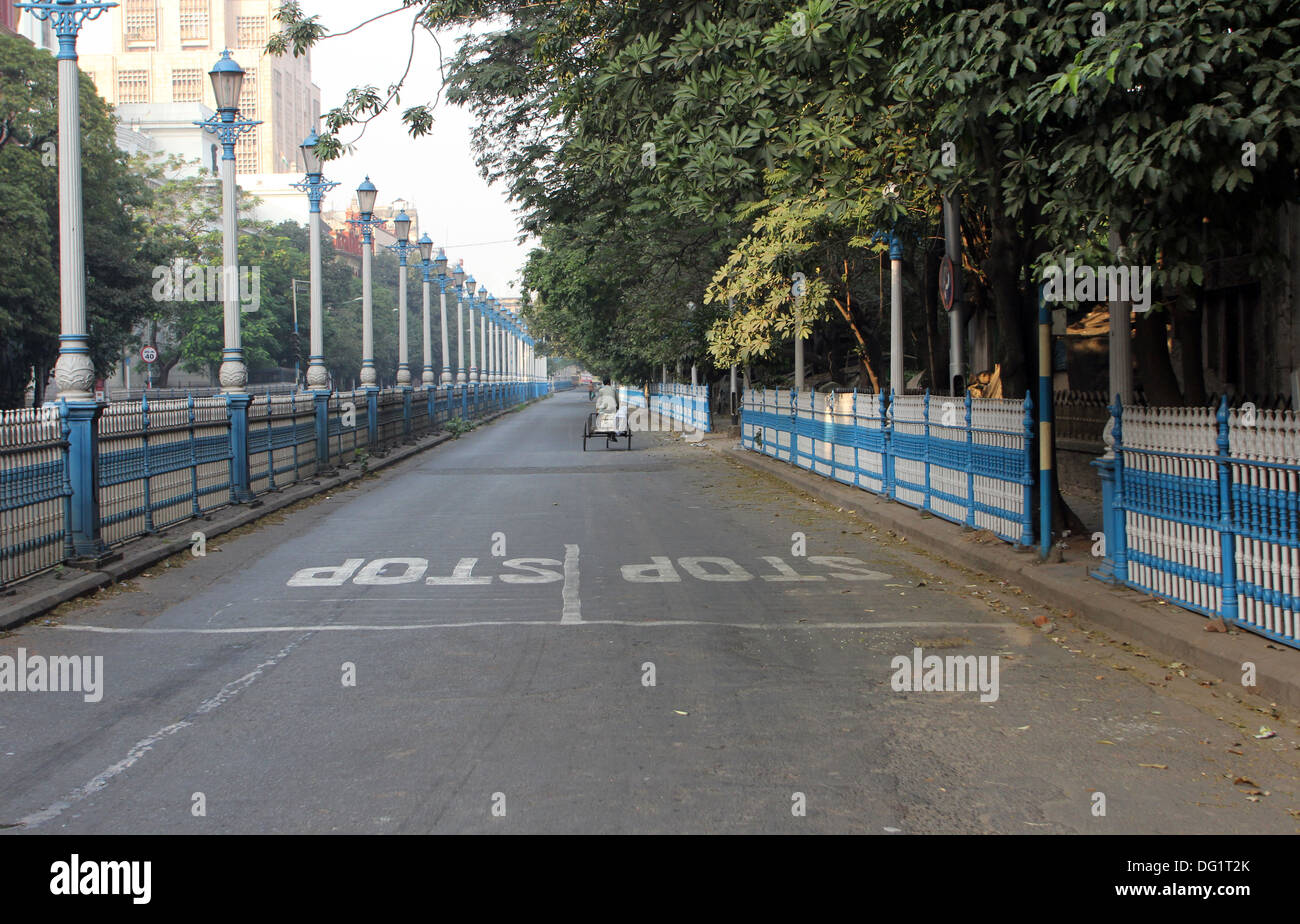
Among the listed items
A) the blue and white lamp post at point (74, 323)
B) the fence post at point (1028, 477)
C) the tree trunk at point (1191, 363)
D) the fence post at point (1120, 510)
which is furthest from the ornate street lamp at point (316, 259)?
the fence post at point (1120, 510)

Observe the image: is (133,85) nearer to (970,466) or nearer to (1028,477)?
(970,466)

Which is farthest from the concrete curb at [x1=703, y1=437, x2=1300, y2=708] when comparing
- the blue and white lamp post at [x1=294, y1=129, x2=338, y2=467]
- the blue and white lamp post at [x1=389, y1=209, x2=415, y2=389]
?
the blue and white lamp post at [x1=389, y1=209, x2=415, y2=389]

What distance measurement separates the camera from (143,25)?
182625 mm

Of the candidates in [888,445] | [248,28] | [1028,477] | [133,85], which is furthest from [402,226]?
[248,28]

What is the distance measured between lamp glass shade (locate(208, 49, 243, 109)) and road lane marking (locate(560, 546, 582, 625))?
864 centimetres

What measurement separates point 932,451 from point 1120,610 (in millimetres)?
6664

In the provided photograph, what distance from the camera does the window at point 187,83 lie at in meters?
181

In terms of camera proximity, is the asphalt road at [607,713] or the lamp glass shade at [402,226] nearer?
the asphalt road at [607,713]

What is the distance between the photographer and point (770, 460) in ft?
89.4

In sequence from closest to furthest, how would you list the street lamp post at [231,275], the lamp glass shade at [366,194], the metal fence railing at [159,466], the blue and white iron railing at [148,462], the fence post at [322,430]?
the blue and white iron railing at [148,462]
the metal fence railing at [159,466]
the street lamp post at [231,275]
the fence post at [322,430]
the lamp glass shade at [366,194]

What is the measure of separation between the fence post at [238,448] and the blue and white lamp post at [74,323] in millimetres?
5024

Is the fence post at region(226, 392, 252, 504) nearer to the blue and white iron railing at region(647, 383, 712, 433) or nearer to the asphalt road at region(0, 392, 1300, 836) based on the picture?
the asphalt road at region(0, 392, 1300, 836)

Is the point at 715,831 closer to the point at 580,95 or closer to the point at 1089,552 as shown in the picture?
the point at 1089,552

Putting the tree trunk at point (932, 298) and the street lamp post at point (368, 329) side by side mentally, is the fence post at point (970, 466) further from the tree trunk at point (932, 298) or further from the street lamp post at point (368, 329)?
the street lamp post at point (368, 329)
